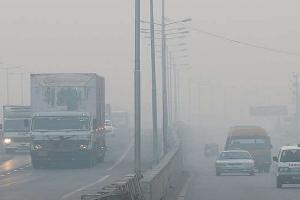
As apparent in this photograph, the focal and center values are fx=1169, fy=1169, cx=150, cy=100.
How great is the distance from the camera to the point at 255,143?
64.2m

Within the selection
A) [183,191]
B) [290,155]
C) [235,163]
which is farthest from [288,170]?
[235,163]

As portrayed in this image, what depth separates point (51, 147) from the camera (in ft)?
165

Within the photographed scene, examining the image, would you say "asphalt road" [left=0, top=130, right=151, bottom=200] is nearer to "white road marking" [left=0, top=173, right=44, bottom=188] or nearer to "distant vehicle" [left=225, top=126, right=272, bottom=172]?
"white road marking" [left=0, top=173, right=44, bottom=188]

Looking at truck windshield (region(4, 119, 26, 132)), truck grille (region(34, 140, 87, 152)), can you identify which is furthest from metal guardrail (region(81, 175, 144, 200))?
truck windshield (region(4, 119, 26, 132))

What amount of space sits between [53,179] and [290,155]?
9.11 meters

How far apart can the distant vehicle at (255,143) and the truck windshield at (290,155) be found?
67.3 feet

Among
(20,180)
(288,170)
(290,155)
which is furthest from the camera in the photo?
(20,180)

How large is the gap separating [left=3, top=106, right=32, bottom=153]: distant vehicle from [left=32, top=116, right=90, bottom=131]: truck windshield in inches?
890

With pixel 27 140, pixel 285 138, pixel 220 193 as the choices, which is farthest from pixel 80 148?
pixel 285 138

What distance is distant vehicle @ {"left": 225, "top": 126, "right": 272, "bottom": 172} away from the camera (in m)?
63.1

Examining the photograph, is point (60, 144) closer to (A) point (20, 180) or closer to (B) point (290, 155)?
(A) point (20, 180)

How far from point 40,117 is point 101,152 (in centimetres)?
783

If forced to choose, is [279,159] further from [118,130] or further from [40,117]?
[118,130]

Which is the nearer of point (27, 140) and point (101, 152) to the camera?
point (101, 152)
